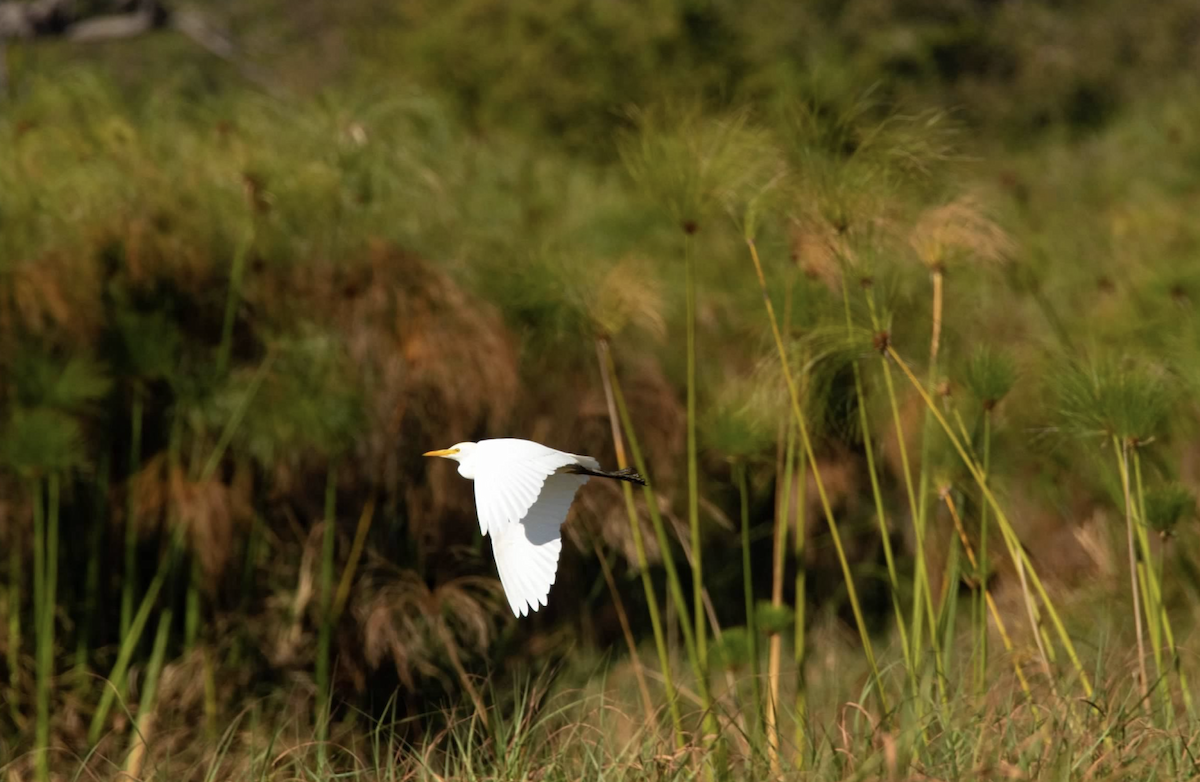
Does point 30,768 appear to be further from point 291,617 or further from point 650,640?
point 650,640

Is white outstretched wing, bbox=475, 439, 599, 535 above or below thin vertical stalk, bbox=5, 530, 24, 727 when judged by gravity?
above

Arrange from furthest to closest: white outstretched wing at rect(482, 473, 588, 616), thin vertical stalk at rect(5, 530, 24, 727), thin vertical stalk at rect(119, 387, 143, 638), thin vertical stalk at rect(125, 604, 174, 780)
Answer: thin vertical stalk at rect(119, 387, 143, 638) → thin vertical stalk at rect(5, 530, 24, 727) → thin vertical stalk at rect(125, 604, 174, 780) → white outstretched wing at rect(482, 473, 588, 616)

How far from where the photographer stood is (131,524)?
4918mm

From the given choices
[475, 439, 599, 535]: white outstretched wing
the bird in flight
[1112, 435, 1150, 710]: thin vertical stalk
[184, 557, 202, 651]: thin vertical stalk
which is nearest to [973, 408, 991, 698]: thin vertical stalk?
[1112, 435, 1150, 710]: thin vertical stalk

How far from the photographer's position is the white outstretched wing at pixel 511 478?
2346 mm

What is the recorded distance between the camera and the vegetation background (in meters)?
3.38

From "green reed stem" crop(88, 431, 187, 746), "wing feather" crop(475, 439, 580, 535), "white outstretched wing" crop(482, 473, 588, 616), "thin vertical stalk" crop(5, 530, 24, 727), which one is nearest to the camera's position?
"wing feather" crop(475, 439, 580, 535)

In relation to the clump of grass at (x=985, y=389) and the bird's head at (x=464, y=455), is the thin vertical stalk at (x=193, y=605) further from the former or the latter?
the clump of grass at (x=985, y=389)

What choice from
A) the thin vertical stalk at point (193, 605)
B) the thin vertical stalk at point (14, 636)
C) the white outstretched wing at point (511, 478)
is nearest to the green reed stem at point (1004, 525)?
the white outstretched wing at point (511, 478)

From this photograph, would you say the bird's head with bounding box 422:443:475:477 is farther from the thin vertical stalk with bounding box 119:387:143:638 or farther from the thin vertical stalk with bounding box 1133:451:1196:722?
the thin vertical stalk with bounding box 119:387:143:638

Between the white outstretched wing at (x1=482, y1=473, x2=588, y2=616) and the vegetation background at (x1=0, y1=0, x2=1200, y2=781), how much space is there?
50 centimetres

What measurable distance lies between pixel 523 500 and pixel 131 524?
3000mm

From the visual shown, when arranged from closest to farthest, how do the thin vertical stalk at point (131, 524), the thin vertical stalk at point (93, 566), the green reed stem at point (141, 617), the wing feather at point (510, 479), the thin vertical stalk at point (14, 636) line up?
the wing feather at point (510, 479) < the green reed stem at point (141, 617) < the thin vertical stalk at point (14, 636) < the thin vertical stalk at point (131, 524) < the thin vertical stalk at point (93, 566)

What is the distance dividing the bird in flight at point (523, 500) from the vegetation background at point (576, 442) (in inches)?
20.0
